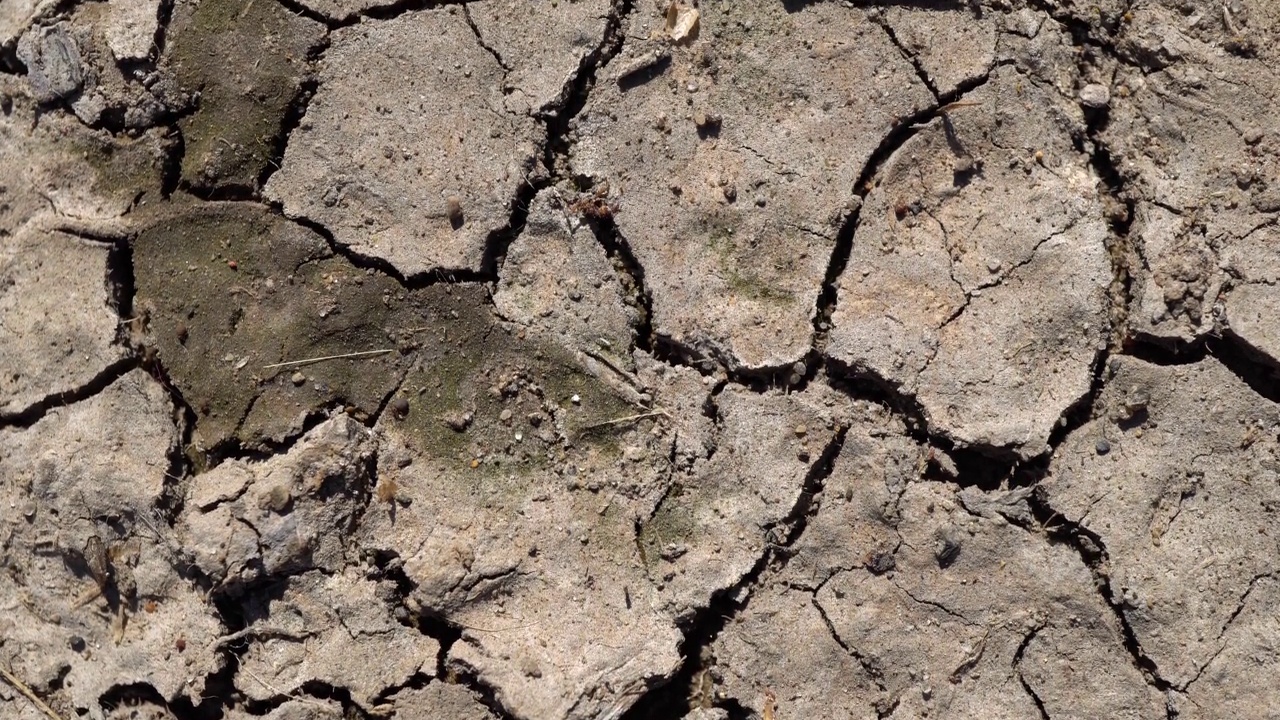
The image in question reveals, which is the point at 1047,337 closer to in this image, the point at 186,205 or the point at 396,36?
the point at 396,36

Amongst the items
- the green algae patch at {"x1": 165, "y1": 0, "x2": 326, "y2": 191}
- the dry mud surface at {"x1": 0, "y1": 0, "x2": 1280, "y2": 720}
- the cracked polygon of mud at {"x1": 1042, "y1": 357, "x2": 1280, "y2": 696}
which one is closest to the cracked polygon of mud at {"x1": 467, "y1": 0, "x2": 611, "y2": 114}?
the dry mud surface at {"x1": 0, "y1": 0, "x2": 1280, "y2": 720}

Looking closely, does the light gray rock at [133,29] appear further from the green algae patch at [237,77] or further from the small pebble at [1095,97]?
the small pebble at [1095,97]

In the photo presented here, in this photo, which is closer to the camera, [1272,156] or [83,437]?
[1272,156]

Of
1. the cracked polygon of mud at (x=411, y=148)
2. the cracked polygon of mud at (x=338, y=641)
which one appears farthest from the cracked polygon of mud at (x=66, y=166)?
the cracked polygon of mud at (x=338, y=641)

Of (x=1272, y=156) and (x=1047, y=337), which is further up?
(x=1272, y=156)

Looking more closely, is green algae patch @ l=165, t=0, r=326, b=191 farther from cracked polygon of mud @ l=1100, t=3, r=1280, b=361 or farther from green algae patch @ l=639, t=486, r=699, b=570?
cracked polygon of mud @ l=1100, t=3, r=1280, b=361

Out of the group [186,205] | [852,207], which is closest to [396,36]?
[186,205]
